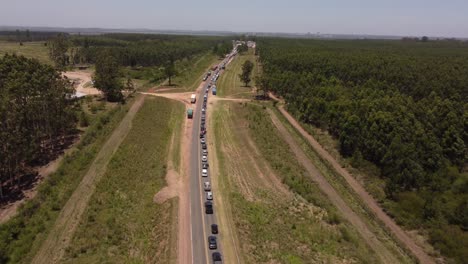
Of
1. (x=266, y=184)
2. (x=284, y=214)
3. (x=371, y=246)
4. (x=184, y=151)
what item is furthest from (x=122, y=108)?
(x=371, y=246)

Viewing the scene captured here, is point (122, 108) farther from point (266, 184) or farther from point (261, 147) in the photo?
point (266, 184)

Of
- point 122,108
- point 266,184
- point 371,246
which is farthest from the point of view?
point 122,108

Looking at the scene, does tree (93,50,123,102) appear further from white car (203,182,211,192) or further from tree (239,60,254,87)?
white car (203,182,211,192)

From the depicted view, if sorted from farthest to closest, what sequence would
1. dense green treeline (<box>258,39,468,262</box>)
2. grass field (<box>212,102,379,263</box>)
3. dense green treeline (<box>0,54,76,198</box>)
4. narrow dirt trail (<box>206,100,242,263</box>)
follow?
dense green treeline (<box>0,54,76,198</box>) → dense green treeline (<box>258,39,468,262</box>) → grass field (<box>212,102,379,263</box>) → narrow dirt trail (<box>206,100,242,263</box>)

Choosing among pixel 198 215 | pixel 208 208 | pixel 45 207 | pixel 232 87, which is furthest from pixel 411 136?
pixel 232 87

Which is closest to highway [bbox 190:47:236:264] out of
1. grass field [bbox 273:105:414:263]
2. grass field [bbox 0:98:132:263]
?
grass field [bbox 0:98:132:263]

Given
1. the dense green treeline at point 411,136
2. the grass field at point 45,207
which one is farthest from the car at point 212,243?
the dense green treeline at point 411,136
